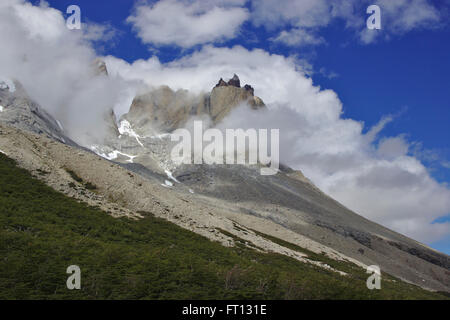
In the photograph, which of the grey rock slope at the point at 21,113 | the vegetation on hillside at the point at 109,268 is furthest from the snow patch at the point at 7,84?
the vegetation on hillside at the point at 109,268

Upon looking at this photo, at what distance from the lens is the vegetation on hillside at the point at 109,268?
18562 millimetres

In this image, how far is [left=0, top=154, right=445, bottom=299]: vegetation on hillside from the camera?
18.6 metres

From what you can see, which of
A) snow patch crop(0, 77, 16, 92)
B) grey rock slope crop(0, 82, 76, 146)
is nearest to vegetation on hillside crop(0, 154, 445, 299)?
grey rock slope crop(0, 82, 76, 146)

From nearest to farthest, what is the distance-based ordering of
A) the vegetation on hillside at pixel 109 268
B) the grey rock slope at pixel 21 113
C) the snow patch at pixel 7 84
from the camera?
the vegetation on hillside at pixel 109 268 → the grey rock slope at pixel 21 113 → the snow patch at pixel 7 84

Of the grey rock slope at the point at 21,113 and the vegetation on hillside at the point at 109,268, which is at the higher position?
the grey rock slope at the point at 21,113

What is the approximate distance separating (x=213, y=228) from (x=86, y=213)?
15587 millimetres

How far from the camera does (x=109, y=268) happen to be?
21375mm

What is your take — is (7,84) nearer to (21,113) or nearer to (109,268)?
(21,113)

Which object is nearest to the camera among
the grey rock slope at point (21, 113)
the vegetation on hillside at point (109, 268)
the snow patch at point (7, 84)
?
the vegetation on hillside at point (109, 268)

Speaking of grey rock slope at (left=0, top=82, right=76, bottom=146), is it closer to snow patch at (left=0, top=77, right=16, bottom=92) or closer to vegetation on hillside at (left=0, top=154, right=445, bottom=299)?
snow patch at (left=0, top=77, right=16, bottom=92)

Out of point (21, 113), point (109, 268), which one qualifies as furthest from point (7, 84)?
point (109, 268)

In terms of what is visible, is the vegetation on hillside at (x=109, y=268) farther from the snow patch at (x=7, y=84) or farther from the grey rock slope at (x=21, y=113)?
the snow patch at (x=7, y=84)

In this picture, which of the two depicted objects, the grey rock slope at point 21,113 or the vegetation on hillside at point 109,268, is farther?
the grey rock slope at point 21,113

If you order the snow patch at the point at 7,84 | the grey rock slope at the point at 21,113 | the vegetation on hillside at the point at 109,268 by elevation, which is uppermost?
the snow patch at the point at 7,84
